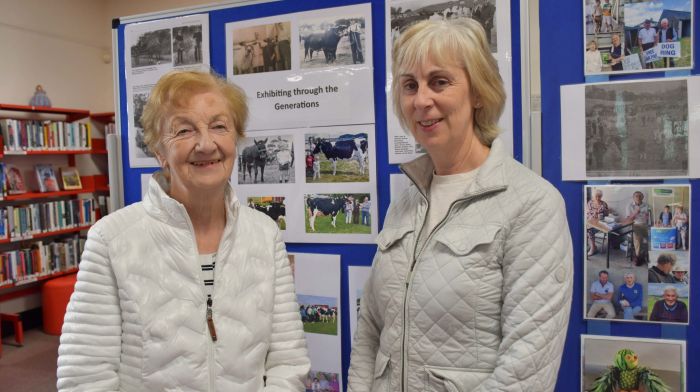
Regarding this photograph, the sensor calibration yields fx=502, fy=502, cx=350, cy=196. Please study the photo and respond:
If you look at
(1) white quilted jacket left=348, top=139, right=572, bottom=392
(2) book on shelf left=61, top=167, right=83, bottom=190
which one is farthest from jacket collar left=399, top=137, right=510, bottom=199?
(2) book on shelf left=61, top=167, right=83, bottom=190

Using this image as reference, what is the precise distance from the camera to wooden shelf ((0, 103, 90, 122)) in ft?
16.5

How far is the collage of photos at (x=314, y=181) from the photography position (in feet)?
5.91

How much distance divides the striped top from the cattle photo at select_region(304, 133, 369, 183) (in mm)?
648

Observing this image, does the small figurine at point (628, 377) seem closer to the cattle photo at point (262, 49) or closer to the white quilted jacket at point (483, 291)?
the white quilted jacket at point (483, 291)

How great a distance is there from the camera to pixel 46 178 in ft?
18.4

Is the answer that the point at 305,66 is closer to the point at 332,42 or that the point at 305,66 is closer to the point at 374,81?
the point at 332,42

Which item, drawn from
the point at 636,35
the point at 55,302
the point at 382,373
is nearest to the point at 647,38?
the point at 636,35

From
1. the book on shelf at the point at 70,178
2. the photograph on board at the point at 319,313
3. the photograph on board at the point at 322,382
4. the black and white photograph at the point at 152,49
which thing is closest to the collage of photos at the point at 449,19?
the photograph on board at the point at 319,313

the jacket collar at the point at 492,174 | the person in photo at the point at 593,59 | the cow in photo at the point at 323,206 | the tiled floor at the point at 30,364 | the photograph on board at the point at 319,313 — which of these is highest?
the person in photo at the point at 593,59

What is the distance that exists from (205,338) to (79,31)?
6.36m

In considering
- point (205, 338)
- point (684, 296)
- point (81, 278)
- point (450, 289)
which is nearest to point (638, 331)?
point (684, 296)

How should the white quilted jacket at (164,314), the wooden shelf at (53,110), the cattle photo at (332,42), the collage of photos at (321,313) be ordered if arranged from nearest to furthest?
the white quilted jacket at (164,314), the cattle photo at (332,42), the collage of photos at (321,313), the wooden shelf at (53,110)

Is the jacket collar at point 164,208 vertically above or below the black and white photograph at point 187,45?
below

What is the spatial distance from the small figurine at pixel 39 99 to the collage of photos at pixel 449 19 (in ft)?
17.3
